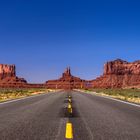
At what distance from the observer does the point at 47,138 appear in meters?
6.59

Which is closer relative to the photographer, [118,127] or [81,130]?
[81,130]

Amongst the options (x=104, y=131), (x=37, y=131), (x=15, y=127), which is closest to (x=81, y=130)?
(x=104, y=131)

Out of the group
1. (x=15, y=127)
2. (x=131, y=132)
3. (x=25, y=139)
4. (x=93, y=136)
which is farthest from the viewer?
(x=15, y=127)

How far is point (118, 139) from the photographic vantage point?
21.5 ft

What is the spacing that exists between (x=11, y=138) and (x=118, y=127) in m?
3.10

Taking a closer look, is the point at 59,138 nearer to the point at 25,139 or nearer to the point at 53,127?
the point at 25,139

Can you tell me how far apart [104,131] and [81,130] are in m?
0.58

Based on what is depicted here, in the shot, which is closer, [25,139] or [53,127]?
[25,139]

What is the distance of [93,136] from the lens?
22.7 ft

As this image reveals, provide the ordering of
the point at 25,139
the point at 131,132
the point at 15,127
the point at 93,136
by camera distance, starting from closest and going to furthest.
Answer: the point at 25,139, the point at 93,136, the point at 131,132, the point at 15,127

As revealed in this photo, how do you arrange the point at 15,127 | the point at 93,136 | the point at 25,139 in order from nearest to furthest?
the point at 25,139
the point at 93,136
the point at 15,127

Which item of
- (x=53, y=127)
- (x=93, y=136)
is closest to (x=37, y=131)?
(x=53, y=127)

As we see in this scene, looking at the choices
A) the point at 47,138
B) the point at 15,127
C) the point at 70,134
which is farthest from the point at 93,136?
the point at 15,127

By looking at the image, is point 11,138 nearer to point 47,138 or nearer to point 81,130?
point 47,138
